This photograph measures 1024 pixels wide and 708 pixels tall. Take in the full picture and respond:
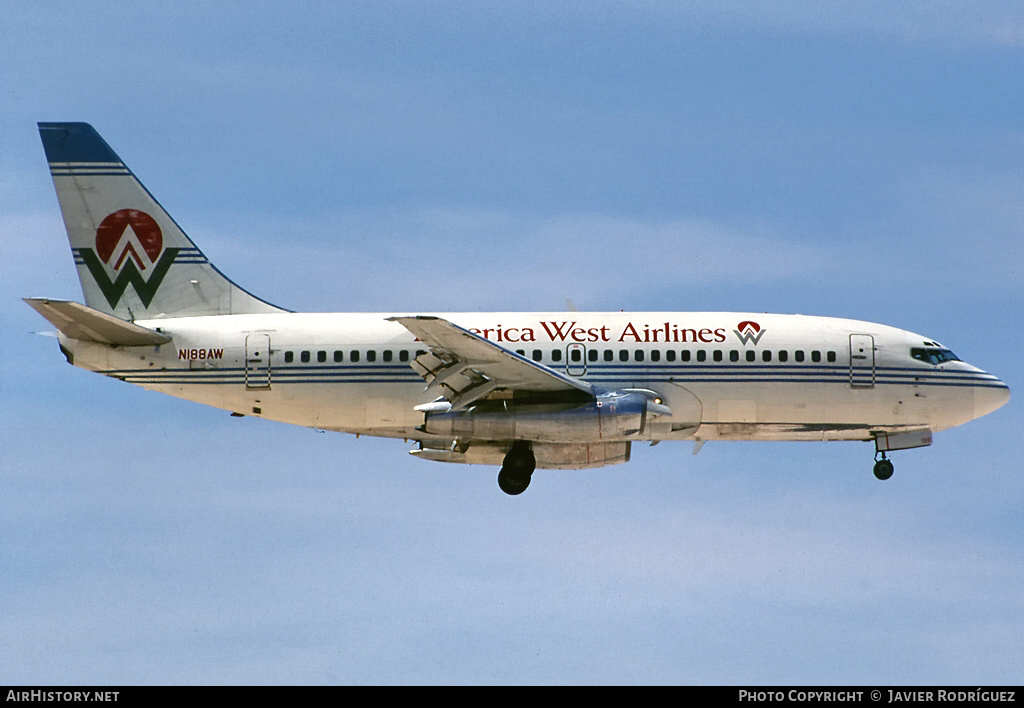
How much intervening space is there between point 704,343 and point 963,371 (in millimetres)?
7252

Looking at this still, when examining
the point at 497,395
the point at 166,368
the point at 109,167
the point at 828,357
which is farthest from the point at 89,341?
the point at 828,357

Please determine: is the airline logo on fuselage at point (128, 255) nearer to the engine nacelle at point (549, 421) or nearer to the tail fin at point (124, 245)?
the tail fin at point (124, 245)

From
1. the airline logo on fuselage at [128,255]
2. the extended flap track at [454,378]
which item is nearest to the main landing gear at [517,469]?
the extended flap track at [454,378]

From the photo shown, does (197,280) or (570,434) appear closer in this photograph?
(570,434)

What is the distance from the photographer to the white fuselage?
3888cm

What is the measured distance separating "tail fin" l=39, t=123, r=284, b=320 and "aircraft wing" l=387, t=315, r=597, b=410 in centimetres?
604

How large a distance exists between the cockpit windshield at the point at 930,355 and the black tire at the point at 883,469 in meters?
2.88

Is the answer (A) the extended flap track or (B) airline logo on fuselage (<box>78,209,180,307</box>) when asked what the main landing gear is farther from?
(B) airline logo on fuselage (<box>78,209,180,307</box>)

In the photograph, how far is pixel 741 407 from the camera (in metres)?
39.0

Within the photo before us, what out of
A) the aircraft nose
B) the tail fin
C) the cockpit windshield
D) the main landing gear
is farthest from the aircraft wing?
the aircraft nose

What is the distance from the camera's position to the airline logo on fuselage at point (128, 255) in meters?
41.1

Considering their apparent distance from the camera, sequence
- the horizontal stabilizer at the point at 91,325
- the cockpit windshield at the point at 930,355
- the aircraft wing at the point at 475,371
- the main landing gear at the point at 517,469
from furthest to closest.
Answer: the cockpit windshield at the point at 930,355 → the main landing gear at the point at 517,469 → the horizontal stabilizer at the point at 91,325 → the aircraft wing at the point at 475,371
